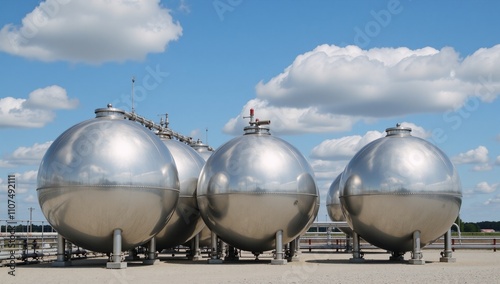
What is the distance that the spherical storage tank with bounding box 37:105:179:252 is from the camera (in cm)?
2005

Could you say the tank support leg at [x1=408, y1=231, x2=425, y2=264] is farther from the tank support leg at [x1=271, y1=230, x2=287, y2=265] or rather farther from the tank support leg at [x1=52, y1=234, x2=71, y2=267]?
the tank support leg at [x1=52, y1=234, x2=71, y2=267]

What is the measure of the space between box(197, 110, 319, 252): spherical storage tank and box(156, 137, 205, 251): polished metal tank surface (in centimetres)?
241

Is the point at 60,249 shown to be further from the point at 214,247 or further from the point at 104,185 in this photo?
the point at 214,247

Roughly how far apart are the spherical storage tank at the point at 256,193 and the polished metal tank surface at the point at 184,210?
2409mm

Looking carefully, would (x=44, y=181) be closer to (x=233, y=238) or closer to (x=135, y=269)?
(x=135, y=269)

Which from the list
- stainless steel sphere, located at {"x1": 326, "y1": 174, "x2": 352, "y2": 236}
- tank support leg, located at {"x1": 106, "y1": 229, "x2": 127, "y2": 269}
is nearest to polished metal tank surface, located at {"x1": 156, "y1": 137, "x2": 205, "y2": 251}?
tank support leg, located at {"x1": 106, "y1": 229, "x2": 127, "y2": 269}

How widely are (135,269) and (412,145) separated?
10903mm

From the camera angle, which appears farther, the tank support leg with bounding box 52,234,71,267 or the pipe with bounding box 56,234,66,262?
the pipe with bounding box 56,234,66,262

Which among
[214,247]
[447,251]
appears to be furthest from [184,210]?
[447,251]

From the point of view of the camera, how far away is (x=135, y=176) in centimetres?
2045

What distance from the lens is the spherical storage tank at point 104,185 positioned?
20047mm

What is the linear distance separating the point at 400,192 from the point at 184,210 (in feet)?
29.5

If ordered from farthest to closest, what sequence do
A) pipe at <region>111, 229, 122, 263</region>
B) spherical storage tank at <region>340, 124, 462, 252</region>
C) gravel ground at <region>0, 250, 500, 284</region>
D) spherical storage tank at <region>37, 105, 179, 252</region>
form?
spherical storage tank at <region>340, 124, 462, 252</region>
pipe at <region>111, 229, 122, 263</region>
spherical storage tank at <region>37, 105, 179, 252</region>
gravel ground at <region>0, 250, 500, 284</region>

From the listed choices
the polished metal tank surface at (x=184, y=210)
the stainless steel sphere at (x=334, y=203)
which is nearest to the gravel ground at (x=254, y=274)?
the polished metal tank surface at (x=184, y=210)
